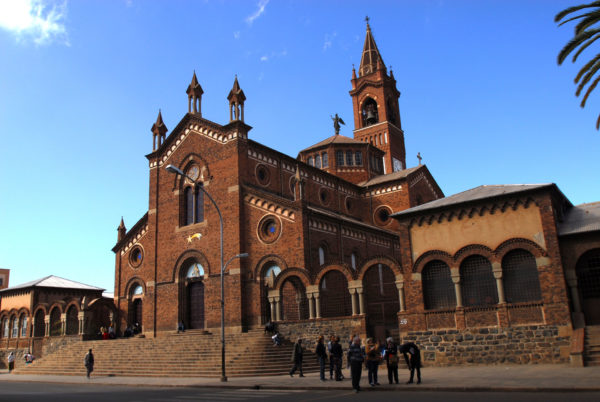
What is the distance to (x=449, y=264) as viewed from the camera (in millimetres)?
23984

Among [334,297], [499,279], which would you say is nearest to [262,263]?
[334,297]

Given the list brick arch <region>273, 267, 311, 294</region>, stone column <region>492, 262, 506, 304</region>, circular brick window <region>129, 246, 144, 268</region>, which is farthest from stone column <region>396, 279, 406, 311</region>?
circular brick window <region>129, 246, 144, 268</region>

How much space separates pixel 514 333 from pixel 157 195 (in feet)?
89.0

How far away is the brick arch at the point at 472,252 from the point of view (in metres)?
23.1

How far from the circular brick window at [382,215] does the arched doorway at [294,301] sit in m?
15.2

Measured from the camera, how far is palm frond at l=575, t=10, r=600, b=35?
17.2m

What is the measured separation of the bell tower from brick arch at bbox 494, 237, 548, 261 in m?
34.8

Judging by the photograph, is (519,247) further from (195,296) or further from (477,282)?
(195,296)

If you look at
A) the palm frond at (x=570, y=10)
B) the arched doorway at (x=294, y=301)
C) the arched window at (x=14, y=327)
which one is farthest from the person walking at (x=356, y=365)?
the arched window at (x=14, y=327)

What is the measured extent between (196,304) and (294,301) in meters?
7.72

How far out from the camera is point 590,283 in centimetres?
2186

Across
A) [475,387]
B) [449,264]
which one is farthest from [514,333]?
[475,387]

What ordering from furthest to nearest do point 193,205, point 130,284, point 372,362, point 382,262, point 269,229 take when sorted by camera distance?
1. point 130,284
2. point 193,205
3. point 269,229
4. point 382,262
5. point 372,362

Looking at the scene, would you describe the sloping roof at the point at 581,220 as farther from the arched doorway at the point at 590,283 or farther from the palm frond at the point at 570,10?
the palm frond at the point at 570,10
